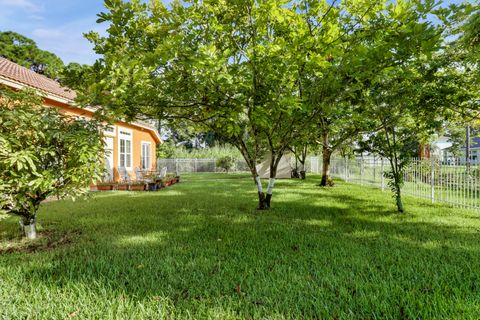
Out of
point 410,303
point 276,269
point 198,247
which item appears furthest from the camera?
point 198,247

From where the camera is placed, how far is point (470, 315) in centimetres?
230

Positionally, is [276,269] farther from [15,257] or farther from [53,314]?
[15,257]

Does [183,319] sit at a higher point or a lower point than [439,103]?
lower

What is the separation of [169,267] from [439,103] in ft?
22.8

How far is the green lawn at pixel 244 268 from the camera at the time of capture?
8.19 feet

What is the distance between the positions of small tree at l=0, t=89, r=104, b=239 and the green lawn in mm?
841

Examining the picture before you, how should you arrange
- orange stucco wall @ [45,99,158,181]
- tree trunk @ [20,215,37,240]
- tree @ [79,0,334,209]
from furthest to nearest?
1. orange stucco wall @ [45,99,158,181]
2. tree trunk @ [20,215,37,240]
3. tree @ [79,0,334,209]

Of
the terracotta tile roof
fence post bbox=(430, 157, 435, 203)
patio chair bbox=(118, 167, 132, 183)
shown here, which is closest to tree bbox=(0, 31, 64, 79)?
the terracotta tile roof

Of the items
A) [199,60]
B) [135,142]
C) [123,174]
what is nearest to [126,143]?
[135,142]

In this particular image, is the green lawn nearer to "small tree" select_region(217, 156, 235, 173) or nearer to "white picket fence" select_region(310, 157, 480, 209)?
"white picket fence" select_region(310, 157, 480, 209)

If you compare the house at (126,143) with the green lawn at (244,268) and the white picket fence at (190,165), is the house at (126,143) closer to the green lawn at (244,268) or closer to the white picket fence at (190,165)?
the green lawn at (244,268)

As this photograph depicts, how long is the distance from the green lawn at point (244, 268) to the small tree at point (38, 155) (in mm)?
841

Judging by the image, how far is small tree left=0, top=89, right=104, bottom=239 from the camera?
4016 millimetres

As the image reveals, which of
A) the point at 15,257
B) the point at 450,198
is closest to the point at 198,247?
the point at 15,257
